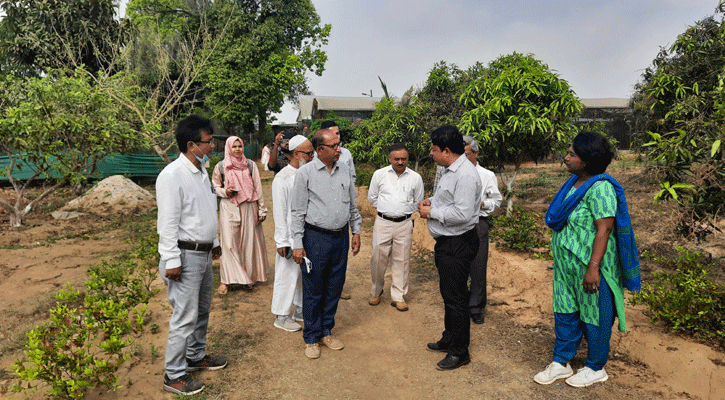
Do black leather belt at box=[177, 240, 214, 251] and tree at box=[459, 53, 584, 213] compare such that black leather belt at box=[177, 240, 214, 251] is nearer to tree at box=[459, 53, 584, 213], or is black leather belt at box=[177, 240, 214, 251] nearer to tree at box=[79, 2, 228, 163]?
tree at box=[459, 53, 584, 213]

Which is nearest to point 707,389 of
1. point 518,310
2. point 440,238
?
point 518,310

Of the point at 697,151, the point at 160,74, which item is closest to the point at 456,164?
the point at 697,151

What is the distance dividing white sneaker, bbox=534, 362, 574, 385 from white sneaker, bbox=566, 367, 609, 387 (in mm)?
69

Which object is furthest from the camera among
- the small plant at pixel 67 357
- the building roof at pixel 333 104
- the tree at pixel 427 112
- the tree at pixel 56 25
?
the building roof at pixel 333 104

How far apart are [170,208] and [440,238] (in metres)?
2.03

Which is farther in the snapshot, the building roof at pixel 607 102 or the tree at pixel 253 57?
the building roof at pixel 607 102

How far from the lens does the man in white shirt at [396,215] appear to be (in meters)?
4.74

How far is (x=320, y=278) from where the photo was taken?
377cm

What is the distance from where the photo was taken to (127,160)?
16.7m

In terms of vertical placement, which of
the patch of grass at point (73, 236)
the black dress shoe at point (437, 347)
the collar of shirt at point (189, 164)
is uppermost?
the collar of shirt at point (189, 164)

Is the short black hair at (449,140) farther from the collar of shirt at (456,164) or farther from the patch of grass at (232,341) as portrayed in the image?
the patch of grass at (232,341)

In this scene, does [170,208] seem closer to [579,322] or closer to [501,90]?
[579,322]

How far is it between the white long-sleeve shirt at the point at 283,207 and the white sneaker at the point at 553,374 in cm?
241

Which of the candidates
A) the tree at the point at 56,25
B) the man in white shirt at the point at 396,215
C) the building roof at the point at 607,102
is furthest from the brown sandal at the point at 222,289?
the building roof at the point at 607,102
